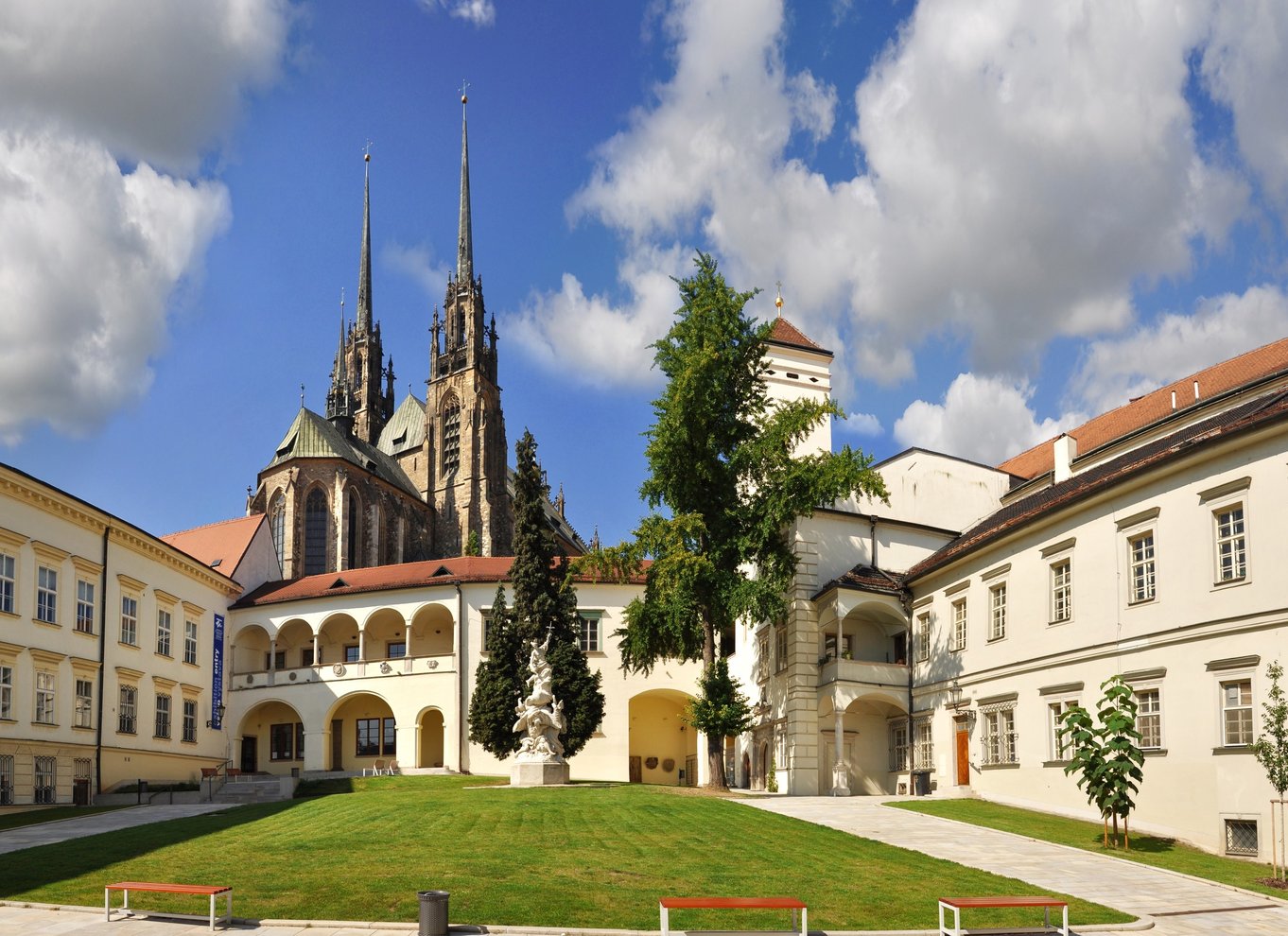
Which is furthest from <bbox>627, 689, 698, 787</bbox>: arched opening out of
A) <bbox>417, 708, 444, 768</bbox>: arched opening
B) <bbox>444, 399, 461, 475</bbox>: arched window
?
<bbox>444, 399, 461, 475</bbox>: arched window

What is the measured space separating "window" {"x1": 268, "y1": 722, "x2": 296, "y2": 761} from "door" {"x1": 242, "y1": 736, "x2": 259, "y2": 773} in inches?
34.4

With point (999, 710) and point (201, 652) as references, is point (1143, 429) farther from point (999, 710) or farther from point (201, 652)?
point (201, 652)

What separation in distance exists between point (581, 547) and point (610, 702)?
55.7 m

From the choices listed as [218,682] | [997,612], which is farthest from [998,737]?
[218,682]

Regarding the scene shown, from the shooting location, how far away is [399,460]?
103 meters

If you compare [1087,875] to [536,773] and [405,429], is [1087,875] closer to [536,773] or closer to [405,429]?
[536,773]

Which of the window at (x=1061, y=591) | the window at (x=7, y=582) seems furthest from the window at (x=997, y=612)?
the window at (x=7, y=582)

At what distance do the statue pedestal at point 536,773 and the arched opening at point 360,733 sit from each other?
718 inches

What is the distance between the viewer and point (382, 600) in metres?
52.9

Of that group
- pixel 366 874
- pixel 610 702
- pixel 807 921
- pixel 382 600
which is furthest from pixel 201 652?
pixel 807 921

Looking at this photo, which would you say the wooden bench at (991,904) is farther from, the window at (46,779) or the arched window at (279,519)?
the arched window at (279,519)

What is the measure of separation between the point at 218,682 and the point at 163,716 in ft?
20.1

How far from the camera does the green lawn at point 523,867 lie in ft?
50.5

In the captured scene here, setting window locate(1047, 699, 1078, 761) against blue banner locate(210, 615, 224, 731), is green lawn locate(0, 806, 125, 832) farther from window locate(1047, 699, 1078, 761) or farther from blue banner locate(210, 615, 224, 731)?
window locate(1047, 699, 1078, 761)
